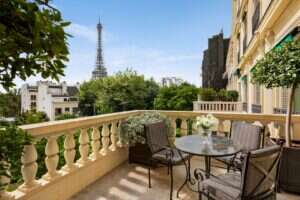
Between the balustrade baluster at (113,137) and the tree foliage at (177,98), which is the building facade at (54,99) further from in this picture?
the balustrade baluster at (113,137)

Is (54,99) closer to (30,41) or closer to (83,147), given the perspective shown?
(83,147)

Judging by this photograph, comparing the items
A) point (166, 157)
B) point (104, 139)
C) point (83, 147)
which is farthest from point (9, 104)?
point (104, 139)

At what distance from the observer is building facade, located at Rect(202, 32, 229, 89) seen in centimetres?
2345

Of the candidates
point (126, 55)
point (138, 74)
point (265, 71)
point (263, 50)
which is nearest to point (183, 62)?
point (138, 74)

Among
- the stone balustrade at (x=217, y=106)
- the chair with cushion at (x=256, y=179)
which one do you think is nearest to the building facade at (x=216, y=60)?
the stone balustrade at (x=217, y=106)

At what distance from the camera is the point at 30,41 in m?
0.82

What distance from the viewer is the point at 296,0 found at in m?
3.90

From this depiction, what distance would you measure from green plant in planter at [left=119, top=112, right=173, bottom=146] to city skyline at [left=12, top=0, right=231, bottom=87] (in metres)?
1.26

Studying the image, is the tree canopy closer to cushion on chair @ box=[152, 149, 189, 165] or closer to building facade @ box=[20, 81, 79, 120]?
cushion on chair @ box=[152, 149, 189, 165]

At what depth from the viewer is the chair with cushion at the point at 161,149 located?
263 centimetres

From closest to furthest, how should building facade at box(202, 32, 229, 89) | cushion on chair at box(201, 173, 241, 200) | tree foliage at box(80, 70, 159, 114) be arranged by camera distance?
1. cushion on chair at box(201, 173, 241, 200)
2. tree foliage at box(80, 70, 159, 114)
3. building facade at box(202, 32, 229, 89)

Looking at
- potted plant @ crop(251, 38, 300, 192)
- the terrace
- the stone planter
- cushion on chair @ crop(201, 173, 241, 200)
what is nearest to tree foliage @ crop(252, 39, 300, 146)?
potted plant @ crop(251, 38, 300, 192)

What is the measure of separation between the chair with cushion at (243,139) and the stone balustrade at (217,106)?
24.8ft

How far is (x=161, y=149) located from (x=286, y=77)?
1.84 meters
